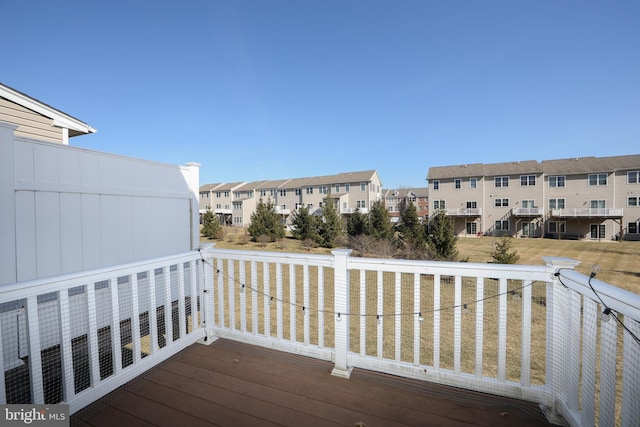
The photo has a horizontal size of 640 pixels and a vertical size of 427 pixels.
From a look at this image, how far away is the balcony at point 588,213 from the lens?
71.9 ft

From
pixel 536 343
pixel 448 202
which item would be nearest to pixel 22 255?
pixel 536 343

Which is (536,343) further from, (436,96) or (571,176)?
(571,176)

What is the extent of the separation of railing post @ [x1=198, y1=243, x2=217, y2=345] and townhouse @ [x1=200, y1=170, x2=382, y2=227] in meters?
26.4

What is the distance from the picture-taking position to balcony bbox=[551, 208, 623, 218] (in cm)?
2192

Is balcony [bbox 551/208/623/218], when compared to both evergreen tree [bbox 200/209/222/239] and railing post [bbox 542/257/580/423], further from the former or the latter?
railing post [bbox 542/257/580/423]

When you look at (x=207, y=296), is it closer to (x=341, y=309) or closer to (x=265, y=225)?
(x=341, y=309)

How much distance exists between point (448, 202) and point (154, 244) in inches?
1129

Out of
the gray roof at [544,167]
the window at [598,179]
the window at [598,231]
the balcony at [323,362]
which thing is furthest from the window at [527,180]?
the balcony at [323,362]

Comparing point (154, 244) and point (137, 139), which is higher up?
point (137, 139)

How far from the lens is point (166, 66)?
28.8 feet

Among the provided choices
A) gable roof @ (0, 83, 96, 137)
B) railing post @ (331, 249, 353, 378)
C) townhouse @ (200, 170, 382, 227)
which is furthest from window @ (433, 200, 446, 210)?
railing post @ (331, 249, 353, 378)

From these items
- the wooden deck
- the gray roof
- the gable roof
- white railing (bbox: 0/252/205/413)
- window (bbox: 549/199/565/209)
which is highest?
the gray roof

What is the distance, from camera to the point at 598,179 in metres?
23.1

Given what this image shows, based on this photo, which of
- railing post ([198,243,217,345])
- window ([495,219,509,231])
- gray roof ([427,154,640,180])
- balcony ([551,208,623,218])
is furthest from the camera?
window ([495,219,509,231])
